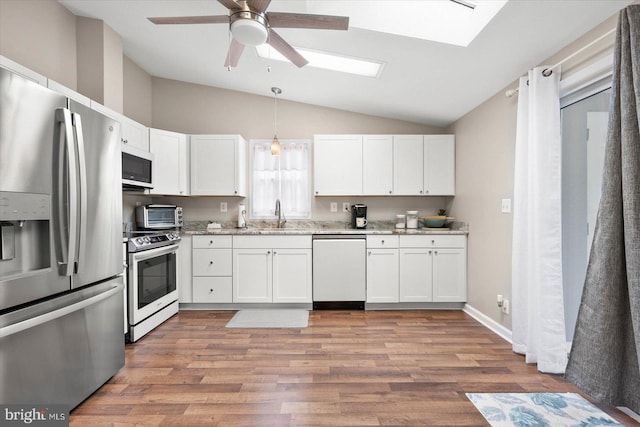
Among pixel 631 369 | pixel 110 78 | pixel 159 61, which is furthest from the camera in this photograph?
pixel 159 61

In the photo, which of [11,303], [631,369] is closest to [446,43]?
[631,369]

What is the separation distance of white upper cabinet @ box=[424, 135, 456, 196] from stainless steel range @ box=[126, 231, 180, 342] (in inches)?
122

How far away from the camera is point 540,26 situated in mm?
1880

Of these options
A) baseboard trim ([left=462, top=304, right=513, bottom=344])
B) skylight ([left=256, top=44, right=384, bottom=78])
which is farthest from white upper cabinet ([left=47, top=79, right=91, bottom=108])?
baseboard trim ([left=462, top=304, right=513, bottom=344])

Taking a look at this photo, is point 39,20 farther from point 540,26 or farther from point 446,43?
point 540,26


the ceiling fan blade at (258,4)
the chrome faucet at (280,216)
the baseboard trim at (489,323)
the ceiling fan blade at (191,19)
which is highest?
the ceiling fan blade at (191,19)

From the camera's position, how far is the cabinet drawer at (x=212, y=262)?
135 inches

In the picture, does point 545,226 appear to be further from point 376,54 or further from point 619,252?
point 376,54

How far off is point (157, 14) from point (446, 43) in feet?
7.91

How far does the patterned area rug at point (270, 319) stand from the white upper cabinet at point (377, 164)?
A: 1691 mm

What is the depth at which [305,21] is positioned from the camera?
1.70 m

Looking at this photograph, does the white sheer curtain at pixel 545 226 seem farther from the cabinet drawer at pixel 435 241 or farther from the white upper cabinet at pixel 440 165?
the white upper cabinet at pixel 440 165

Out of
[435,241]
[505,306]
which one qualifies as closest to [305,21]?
[435,241]

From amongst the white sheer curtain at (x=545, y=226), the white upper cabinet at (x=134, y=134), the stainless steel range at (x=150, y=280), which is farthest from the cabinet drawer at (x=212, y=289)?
the white sheer curtain at (x=545, y=226)
